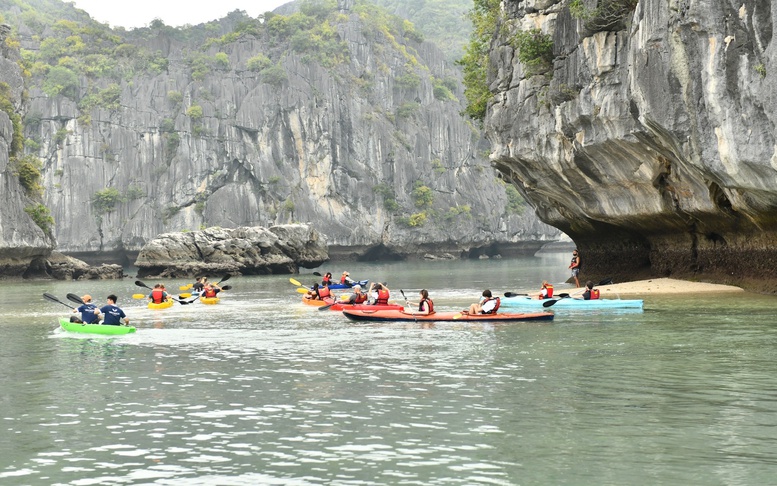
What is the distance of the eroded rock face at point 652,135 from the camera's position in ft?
73.3

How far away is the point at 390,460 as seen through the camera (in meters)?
10.6

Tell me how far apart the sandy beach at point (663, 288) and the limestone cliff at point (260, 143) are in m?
70.2

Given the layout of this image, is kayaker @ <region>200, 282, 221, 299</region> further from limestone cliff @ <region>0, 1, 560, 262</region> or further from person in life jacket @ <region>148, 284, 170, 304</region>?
limestone cliff @ <region>0, 1, 560, 262</region>

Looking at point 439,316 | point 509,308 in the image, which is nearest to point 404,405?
point 439,316

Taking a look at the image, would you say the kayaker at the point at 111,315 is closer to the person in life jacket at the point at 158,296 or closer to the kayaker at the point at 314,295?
the person in life jacket at the point at 158,296

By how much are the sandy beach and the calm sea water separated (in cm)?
752

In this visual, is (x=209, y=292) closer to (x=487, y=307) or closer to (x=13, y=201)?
(x=487, y=307)

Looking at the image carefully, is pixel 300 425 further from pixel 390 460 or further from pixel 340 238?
pixel 340 238

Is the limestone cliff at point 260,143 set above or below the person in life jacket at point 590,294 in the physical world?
above

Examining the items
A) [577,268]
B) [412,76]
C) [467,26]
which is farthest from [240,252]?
[467,26]

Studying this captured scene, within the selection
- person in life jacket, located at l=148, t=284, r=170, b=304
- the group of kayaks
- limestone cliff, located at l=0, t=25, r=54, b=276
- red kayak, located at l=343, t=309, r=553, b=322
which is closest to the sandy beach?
the group of kayaks

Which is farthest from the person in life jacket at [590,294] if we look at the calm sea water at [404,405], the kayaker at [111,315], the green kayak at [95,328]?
the kayaker at [111,315]

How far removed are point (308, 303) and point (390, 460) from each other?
2437 cm

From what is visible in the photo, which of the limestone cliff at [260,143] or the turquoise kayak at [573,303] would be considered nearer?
the turquoise kayak at [573,303]
